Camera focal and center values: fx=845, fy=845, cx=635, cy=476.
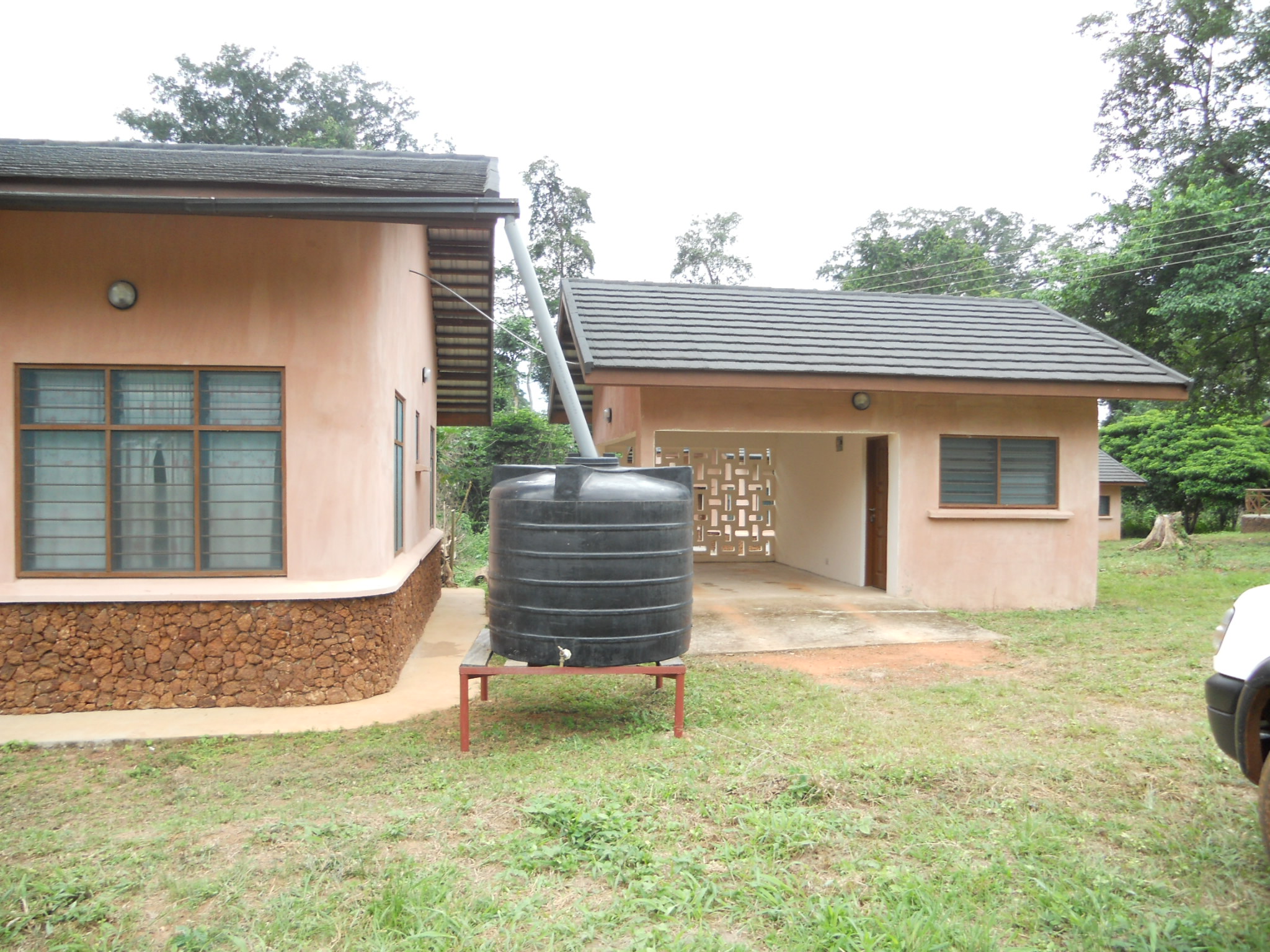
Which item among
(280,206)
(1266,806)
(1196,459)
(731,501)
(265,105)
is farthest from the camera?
(265,105)

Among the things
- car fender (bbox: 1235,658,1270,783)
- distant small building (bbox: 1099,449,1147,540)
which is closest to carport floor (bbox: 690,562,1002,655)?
car fender (bbox: 1235,658,1270,783)

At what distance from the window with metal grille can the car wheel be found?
26.0 ft

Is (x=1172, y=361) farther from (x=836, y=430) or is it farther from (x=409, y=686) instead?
(x=409, y=686)

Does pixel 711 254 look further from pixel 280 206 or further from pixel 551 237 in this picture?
pixel 280 206

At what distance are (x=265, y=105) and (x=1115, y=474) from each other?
3376 cm

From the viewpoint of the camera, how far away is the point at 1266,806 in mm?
3145

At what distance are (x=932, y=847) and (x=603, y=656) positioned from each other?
227cm

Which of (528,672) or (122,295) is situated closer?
(528,672)

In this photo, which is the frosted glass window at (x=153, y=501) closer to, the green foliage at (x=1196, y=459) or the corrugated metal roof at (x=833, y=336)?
the corrugated metal roof at (x=833, y=336)

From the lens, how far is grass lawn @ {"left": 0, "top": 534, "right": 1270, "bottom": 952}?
3.14 meters

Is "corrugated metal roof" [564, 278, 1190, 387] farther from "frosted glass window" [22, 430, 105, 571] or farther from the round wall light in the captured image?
"frosted glass window" [22, 430, 105, 571]

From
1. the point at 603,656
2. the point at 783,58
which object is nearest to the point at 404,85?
the point at 783,58

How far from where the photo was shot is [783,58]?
1490 cm

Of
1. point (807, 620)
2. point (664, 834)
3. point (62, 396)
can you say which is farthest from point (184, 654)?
point (807, 620)
